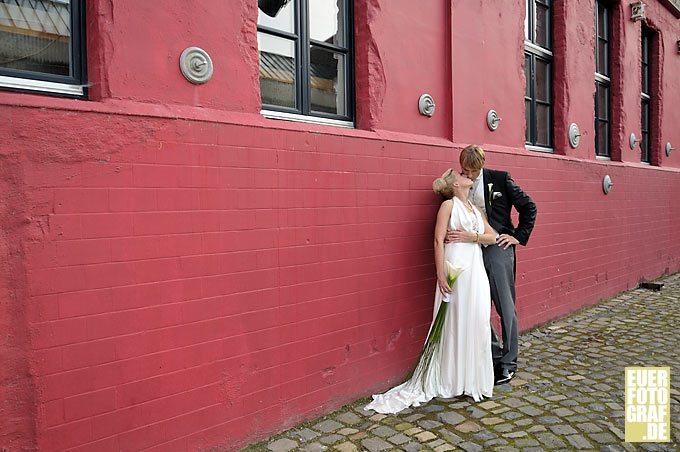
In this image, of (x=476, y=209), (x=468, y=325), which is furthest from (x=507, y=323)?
(x=476, y=209)

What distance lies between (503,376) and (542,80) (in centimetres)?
Result: 439

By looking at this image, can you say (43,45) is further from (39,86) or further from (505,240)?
(505,240)

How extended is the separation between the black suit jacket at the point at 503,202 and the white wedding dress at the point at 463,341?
37 cm

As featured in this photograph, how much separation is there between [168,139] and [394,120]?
2.14 metres

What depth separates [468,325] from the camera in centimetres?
442

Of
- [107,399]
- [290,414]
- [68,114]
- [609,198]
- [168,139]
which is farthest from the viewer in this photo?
[609,198]

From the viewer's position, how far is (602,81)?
899cm

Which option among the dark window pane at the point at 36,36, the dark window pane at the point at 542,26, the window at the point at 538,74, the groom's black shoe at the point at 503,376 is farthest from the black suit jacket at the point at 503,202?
the dark window pane at the point at 542,26

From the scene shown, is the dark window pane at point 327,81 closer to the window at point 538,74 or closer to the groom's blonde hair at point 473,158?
the groom's blonde hair at point 473,158

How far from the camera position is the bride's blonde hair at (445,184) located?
183 inches

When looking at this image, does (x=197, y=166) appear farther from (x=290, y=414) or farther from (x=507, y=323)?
(x=507, y=323)

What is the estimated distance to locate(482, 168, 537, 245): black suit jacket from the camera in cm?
480

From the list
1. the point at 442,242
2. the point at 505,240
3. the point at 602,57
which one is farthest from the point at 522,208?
the point at 602,57

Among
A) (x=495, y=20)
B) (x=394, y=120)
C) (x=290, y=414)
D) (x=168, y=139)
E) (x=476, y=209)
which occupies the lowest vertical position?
(x=290, y=414)
